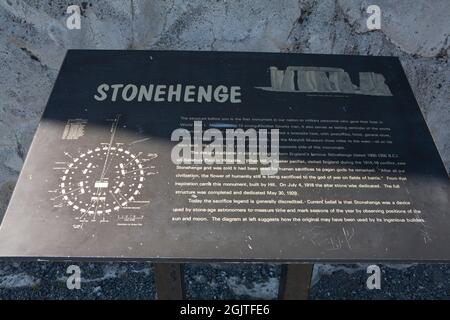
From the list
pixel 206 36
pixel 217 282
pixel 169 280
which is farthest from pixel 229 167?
pixel 217 282

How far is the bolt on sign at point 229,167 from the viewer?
0.95m

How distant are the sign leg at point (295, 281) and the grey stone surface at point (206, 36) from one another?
59cm

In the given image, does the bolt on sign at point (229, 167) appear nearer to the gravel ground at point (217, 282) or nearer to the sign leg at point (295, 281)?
the sign leg at point (295, 281)

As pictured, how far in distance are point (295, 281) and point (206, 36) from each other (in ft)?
2.92

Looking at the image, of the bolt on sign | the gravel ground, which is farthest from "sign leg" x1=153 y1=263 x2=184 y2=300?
the gravel ground

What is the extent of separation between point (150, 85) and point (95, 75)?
0.17 metres

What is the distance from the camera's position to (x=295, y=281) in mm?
1242

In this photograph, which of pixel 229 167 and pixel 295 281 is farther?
pixel 295 281

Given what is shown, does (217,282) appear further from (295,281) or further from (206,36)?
(206,36)

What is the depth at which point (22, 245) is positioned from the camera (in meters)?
0.94

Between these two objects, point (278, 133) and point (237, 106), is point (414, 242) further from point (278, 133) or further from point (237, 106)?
point (237, 106)

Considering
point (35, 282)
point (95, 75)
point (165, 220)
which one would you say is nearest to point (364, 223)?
point (165, 220)

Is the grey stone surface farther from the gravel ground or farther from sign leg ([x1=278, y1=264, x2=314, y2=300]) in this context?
sign leg ([x1=278, y1=264, x2=314, y2=300])

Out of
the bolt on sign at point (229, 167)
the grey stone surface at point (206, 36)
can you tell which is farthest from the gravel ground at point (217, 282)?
Result: the bolt on sign at point (229, 167)
